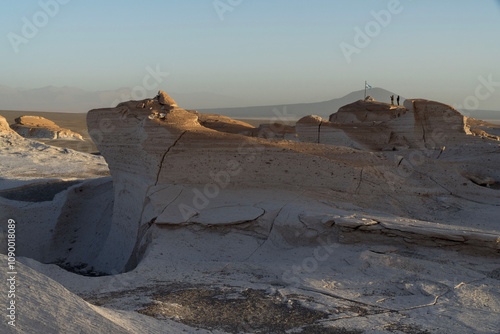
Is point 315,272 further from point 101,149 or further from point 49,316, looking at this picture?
point 101,149

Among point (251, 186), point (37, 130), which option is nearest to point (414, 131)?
point (251, 186)

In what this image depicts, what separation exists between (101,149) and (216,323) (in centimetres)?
477

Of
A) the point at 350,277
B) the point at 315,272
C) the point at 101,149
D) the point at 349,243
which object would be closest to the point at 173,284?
the point at 315,272

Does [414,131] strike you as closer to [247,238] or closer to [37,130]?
[247,238]

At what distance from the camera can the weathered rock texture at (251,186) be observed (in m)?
5.72

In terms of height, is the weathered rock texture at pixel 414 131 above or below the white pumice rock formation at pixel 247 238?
above

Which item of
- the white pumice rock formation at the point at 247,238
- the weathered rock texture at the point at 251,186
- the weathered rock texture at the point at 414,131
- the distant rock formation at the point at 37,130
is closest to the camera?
the white pumice rock formation at the point at 247,238

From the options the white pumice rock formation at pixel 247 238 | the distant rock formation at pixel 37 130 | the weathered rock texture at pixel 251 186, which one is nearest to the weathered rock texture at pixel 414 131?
the white pumice rock formation at pixel 247 238

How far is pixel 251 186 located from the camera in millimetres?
6273

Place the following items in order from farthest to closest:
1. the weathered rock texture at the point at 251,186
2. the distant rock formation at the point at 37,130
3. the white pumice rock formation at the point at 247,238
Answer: the distant rock formation at the point at 37,130 < the weathered rock texture at the point at 251,186 < the white pumice rock formation at the point at 247,238

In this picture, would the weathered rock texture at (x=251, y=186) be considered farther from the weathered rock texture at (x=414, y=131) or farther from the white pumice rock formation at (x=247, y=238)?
the weathered rock texture at (x=414, y=131)

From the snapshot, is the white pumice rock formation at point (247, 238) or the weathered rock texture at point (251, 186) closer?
the white pumice rock formation at point (247, 238)

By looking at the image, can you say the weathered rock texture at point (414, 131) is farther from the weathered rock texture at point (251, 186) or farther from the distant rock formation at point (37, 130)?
the distant rock formation at point (37, 130)

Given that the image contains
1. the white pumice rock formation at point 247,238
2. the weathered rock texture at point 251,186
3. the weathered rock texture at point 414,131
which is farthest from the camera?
the weathered rock texture at point 414,131
